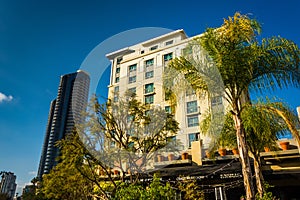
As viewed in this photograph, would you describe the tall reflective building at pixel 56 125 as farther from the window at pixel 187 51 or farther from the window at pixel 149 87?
the window at pixel 187 51

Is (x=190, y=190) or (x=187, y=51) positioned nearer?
(x=187, y=51)

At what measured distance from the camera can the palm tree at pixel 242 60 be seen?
5.02 metres

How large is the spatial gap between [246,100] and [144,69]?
2720mm

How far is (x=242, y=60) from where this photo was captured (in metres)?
5.23

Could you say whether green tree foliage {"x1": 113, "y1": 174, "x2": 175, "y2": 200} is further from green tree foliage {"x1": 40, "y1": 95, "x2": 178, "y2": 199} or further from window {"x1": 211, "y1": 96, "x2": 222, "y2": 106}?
green tree foliage {"x1": 40, "y1": 95, "x2": 178, "y2": 199}

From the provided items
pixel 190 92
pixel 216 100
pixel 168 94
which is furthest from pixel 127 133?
pixel 216 100

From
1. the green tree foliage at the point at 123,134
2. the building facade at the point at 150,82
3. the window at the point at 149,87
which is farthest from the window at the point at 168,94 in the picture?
the green tree foliage at the point at 123,134

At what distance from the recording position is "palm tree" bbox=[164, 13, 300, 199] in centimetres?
502

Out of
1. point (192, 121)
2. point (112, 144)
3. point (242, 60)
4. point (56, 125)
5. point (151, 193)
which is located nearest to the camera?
point (151, 193)

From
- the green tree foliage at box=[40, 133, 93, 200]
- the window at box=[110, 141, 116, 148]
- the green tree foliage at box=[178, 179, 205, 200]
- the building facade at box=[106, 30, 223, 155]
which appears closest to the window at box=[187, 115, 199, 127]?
the building facade at box=[106, 30, 223, 155]

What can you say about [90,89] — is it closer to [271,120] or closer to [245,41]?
[245,41]

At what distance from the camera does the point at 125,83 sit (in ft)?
21.3

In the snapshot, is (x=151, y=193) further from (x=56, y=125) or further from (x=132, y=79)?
(x=56, y=125)

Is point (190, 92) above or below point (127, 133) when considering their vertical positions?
above
